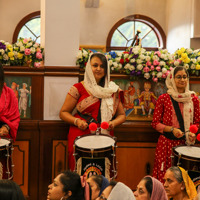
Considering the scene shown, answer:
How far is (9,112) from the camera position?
5102mm

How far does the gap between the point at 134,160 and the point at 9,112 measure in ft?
5.49

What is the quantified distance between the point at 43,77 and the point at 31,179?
4.03 ft

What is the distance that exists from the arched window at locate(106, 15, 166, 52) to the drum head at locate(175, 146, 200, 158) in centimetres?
673

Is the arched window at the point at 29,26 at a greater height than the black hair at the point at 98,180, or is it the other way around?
the arched window at the point at 29,26

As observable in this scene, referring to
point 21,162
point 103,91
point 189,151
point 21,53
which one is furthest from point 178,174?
point 21,53

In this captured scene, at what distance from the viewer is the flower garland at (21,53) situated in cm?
547

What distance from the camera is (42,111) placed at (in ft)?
18.4

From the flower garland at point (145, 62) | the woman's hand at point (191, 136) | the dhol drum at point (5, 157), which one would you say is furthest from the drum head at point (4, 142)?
the woman's hand at point (191, 136)

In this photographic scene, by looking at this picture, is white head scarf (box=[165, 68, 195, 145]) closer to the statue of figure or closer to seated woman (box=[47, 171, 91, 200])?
the statue of figure

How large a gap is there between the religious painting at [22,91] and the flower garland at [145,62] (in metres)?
0.66

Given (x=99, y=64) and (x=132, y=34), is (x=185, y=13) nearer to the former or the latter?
(x=132, y=34)

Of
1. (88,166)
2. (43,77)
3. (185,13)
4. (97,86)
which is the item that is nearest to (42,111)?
(43,77)

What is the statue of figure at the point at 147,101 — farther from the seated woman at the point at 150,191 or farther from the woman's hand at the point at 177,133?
the seated woman at the point at 150,191

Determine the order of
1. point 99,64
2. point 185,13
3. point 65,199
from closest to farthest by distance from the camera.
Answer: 1. point 65,199
2. point 99,64
3. point 185,13
